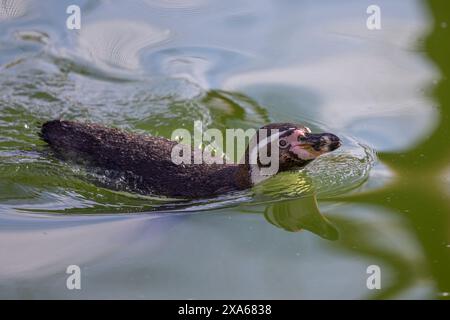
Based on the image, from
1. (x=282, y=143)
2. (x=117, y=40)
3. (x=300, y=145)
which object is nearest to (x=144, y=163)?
(x=282, y=143)

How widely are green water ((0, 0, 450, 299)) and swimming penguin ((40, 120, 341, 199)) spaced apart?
14cm

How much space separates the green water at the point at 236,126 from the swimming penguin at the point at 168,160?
0.45 feet

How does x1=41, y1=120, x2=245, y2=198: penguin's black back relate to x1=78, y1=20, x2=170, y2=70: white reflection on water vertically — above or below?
below

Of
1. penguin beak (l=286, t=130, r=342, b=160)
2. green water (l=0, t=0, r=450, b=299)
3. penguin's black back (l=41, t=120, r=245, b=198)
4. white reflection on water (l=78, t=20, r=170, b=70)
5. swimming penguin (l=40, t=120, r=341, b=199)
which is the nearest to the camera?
green water (l=0, t=0, r=450, b=299)

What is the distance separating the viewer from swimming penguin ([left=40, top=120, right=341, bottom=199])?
6535 millimetres

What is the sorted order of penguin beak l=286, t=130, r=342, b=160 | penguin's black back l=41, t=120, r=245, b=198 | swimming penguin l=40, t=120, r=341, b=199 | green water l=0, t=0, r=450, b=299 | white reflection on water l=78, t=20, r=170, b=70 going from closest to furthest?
green water l=0, t=0, r=450, b=299 → penguin beak l=286, t=130, r=342, b=160 → swimming penguin l=40, t=120, r=341, b=199 → penguin's black back l=41, t=120, r=245, b=198 → white reflection on water l=78, t=20, r=170, b=70

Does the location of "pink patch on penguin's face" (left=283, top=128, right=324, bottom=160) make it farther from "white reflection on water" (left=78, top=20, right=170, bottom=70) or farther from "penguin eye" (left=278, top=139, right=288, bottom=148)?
"white reflection on water" (left=78, top=20, right=170, bottom=70)

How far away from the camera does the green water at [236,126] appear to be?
5.74m

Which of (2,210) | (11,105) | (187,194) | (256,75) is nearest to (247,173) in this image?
(187,194)

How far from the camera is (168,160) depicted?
22.5 feet

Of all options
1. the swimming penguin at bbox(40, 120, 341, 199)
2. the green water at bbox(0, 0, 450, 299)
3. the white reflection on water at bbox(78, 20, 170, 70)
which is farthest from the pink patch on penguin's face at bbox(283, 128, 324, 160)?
the white reflection on water at bbox(78, 20, 170, 70)

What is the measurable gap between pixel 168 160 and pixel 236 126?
6.33ft

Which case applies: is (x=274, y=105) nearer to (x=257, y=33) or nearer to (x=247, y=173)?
(x=257, y=33)

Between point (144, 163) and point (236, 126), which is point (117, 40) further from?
point (144, 163)
